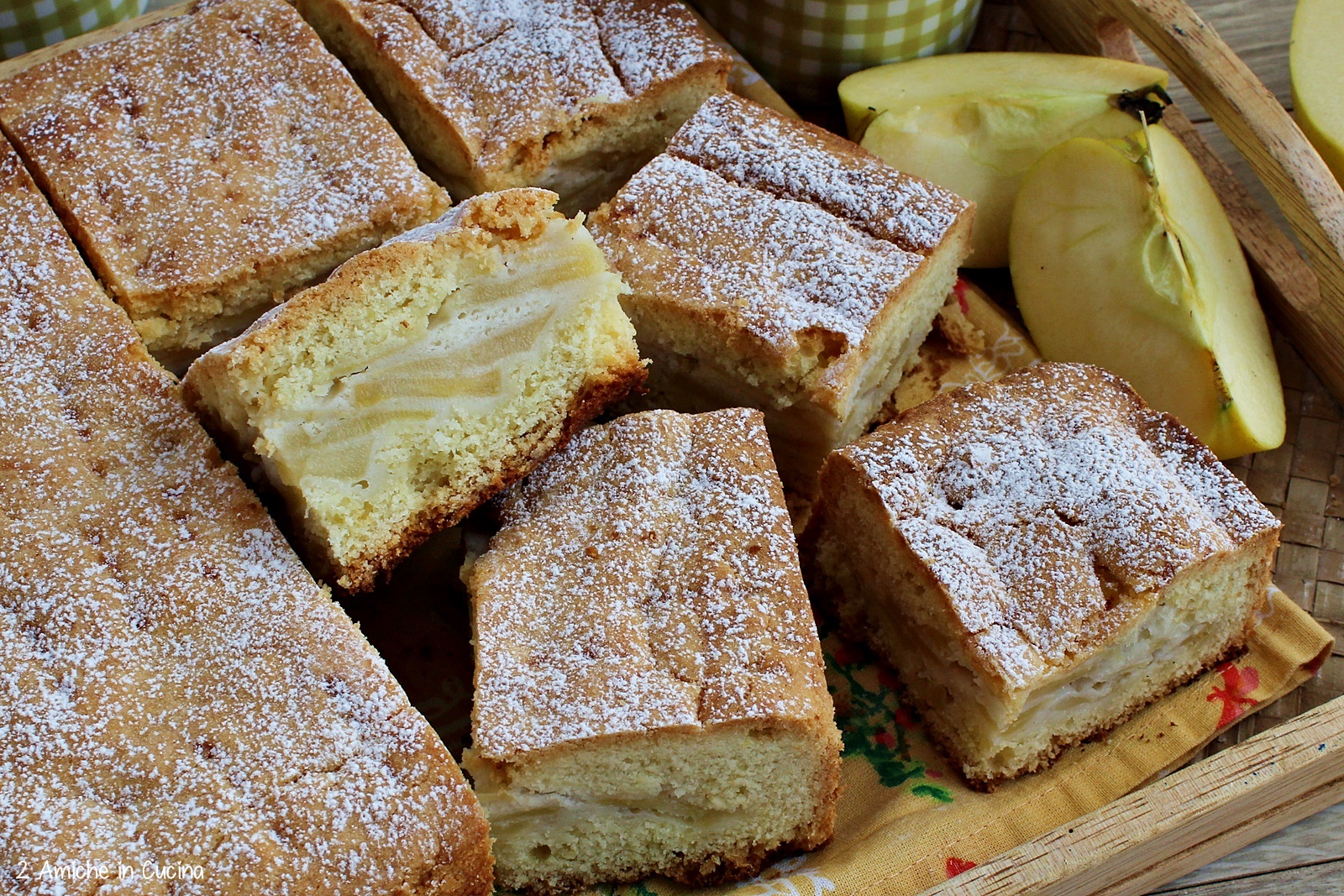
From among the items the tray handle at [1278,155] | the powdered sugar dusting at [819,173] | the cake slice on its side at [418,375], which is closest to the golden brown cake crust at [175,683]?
the cake slice on its side at [418,375]

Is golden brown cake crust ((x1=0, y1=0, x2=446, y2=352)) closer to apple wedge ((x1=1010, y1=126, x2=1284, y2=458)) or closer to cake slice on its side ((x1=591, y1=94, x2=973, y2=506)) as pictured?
cake slice on its side ((x1=591, y1=94, x2=973, y2=506))

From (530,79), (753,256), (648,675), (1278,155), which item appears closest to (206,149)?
(530,79)

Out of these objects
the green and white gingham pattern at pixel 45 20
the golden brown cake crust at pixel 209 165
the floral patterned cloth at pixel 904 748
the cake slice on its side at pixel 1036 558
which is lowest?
the floral patterned cloth at pixel 904 748

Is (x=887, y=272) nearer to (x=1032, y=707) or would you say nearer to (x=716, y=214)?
(x=716, y=214)

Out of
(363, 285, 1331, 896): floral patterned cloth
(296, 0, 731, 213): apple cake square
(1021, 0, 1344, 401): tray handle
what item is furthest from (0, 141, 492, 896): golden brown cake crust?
(1021, 0, 1344, 401): tray handle

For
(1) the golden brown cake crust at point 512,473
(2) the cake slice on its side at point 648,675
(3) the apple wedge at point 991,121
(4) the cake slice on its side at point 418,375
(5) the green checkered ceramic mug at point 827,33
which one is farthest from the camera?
(5) the green checkered ceramic mug at point 827,33

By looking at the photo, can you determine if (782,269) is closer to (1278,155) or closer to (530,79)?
(530,79)

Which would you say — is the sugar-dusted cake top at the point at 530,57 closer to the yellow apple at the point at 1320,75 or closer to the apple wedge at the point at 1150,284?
the apple wedge at the point at 1150,284

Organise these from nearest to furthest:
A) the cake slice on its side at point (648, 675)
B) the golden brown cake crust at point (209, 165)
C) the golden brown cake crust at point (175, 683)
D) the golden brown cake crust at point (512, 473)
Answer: the golden brown cake crust at point (175, 683) < the cake slice on its side at point (648, 675) < the golden brown cake crust at point (512, 473) < the golden brown cake crust at point (209, 165)
